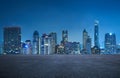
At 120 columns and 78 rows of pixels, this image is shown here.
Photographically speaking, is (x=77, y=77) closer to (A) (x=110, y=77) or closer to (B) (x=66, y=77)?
(B) (x=66, y=77)

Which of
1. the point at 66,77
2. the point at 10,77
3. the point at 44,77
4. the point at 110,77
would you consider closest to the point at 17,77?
the point at 10,77

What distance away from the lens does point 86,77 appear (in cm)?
5016

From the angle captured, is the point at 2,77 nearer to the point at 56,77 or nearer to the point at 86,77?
the point at 56,77

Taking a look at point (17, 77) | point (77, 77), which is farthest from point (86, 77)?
point (17, 77)

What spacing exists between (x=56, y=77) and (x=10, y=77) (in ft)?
28.1

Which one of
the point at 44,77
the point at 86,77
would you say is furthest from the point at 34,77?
the point at 86,77

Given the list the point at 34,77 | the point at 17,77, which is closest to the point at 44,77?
the point at 34,77

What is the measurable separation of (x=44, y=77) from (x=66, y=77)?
4205mm

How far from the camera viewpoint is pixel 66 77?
5044cm

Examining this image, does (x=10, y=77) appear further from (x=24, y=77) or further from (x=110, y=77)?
(x=110, y=77)

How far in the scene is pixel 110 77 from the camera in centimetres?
4866

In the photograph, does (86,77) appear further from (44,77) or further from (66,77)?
(44,77)

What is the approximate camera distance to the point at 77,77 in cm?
5000

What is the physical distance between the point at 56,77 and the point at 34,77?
418 centimetres
